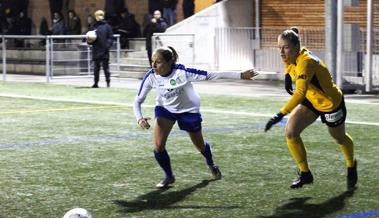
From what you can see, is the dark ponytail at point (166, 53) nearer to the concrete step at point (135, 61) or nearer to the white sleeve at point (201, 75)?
the white sleeve at point (201, 75)

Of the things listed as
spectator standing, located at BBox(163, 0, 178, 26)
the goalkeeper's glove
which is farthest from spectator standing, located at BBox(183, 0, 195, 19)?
the goalkeeper's glove

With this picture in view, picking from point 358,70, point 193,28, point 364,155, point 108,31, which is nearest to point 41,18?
point 193,28

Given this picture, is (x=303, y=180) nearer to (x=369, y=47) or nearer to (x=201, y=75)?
(x=201, y=75)

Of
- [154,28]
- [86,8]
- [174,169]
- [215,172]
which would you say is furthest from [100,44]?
[86,8]

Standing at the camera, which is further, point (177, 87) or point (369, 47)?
point (369, 47)

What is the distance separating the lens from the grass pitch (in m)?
7.74

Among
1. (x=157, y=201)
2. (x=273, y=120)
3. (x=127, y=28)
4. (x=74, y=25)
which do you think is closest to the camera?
(x=273, y=120)

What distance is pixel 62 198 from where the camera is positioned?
813cm

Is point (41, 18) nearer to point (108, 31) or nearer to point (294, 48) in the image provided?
point (108, 31)

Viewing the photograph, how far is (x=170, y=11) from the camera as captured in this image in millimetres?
29844

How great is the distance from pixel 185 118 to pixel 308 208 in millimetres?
1657

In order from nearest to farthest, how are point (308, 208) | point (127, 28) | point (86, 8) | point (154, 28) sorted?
1. point (308, 208)
2. point (154, 28)
3. point (127, 28)
4. point (86, 8)

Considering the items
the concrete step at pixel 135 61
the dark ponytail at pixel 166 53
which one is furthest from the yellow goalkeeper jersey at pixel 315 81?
the concrete step at pixel 135 61

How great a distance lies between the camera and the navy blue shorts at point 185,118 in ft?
28.5
